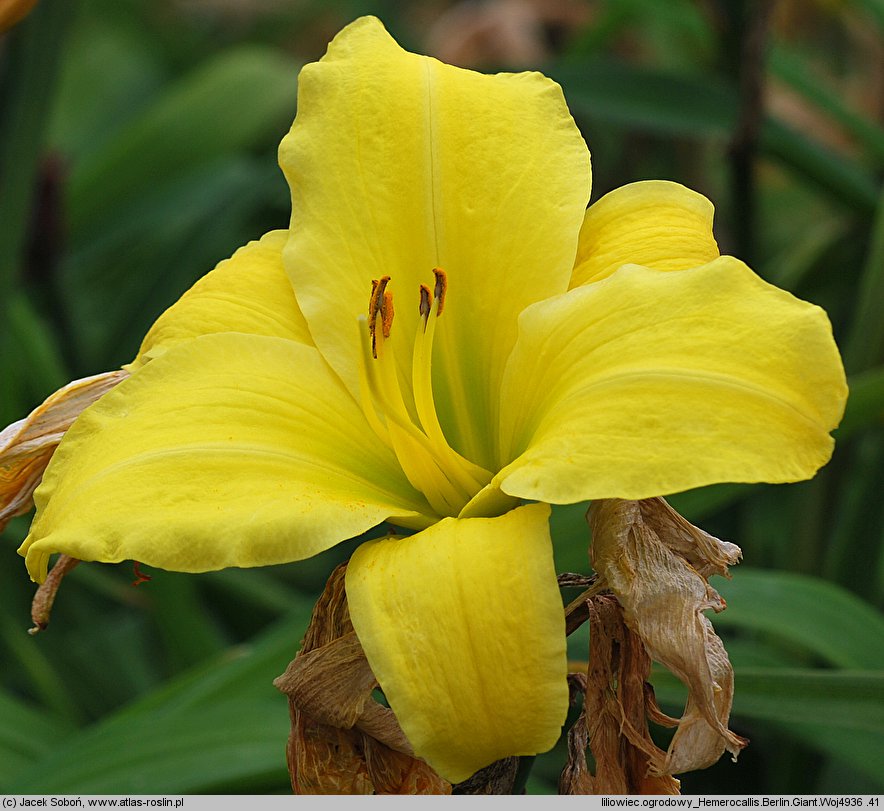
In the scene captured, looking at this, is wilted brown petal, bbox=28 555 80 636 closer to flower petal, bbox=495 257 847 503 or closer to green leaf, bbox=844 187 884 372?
Answer: flower petal, bbox=495 257 847 503

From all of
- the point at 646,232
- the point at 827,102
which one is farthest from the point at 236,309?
the point at 827,102

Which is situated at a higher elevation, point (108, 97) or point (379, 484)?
point (379, 484)

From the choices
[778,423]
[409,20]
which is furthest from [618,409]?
[409,20]

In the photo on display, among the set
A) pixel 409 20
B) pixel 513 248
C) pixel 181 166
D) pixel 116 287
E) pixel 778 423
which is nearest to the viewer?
pixel 778 423

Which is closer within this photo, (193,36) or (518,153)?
(518,153)

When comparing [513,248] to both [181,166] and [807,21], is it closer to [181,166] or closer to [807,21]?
[181,166]
